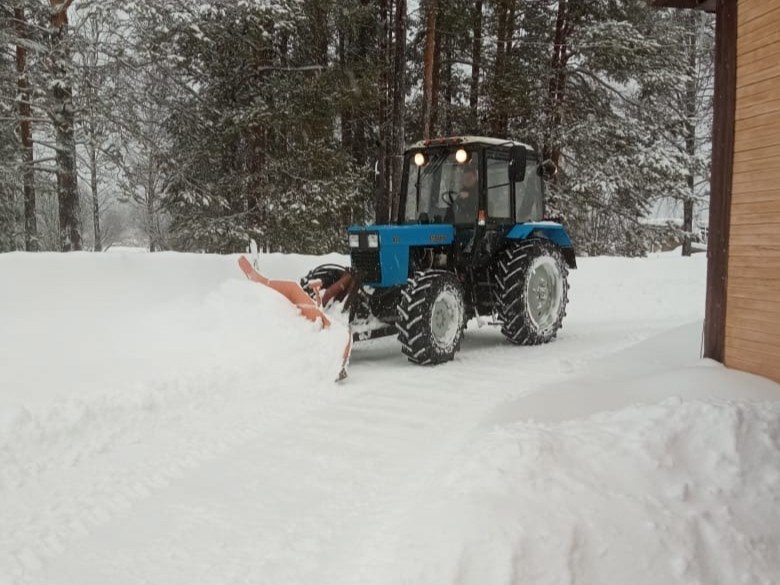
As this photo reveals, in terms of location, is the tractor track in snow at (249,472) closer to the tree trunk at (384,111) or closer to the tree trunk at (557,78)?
the tree trunk at (384,111)

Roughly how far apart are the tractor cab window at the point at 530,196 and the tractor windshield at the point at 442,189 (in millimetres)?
820

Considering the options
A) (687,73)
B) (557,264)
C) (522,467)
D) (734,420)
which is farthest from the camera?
(687,73)

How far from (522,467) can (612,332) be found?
576cm

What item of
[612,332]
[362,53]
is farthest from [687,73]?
[612,332]

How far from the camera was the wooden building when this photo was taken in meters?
4.82

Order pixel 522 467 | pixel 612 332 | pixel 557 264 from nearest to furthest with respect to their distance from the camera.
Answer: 1. pixel 522 467
2. pixel 557 264
3. pixel 612 332

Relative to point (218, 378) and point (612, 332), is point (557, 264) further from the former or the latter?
point (218, 378)

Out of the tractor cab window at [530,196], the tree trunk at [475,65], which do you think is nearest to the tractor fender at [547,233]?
the tractor cab window at [530,196]

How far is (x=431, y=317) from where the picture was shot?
20.4ft

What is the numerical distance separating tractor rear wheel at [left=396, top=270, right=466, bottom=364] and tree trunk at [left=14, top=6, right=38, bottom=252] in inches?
333

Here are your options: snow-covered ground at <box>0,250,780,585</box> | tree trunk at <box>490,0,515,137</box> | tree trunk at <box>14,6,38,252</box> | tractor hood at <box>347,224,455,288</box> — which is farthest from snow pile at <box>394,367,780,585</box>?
tree trunk at <box>490,0,515,137</box>

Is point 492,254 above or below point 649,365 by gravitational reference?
above

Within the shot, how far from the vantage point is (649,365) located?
5.94 m

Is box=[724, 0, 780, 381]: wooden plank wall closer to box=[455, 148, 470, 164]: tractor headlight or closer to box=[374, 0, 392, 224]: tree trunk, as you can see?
box=[455, 148, 470, 164]: tractor headlight
